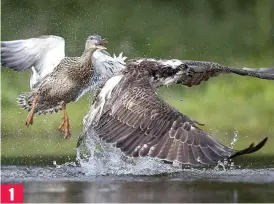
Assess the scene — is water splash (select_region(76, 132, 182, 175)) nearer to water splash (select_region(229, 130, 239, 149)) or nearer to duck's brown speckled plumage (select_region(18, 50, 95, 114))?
duck's brown speckled plumage (select_region(18, 50, 95, 114))

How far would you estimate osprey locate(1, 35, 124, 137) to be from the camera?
15.3 m

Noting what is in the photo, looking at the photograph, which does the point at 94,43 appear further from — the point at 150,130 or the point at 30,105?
the point at 150,130

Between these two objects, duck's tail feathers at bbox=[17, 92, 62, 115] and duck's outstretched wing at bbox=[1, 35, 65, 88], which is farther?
duck's tail feathers at bbox=[17, 92, 62, 115]

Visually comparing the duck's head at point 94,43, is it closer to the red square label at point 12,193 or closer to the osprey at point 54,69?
the osprey at point 54,69

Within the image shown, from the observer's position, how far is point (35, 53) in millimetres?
15602

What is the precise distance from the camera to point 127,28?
22.6 m

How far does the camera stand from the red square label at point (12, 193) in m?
12.2

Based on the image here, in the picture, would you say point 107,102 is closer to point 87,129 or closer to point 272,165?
point 87,129

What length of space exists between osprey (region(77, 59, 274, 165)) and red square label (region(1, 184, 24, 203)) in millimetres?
1090

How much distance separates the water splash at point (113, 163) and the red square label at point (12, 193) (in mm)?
1350

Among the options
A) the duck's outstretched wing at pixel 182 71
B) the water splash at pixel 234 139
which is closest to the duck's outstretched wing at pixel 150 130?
the duck's outstretched wing at pixel 182 71

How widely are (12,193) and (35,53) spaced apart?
10.9ft

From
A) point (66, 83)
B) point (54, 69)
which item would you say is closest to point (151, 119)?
point (66, 83)

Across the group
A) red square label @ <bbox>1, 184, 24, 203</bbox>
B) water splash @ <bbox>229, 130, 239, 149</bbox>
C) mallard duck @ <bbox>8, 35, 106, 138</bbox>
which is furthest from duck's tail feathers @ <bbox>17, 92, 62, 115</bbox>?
water splash @ <bbox>229, 130, 239, 149</bbox>
